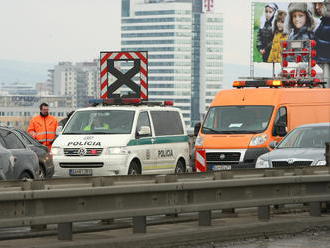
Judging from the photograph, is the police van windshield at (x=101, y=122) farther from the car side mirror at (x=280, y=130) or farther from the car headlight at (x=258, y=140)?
the car side mirror at (x=280, y=130)

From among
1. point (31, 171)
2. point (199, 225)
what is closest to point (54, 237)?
point (199, 225)

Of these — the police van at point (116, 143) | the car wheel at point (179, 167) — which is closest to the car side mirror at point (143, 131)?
the police van at point (116, 143)

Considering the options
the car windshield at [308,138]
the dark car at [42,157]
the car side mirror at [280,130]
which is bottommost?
the dark car at [42,157]

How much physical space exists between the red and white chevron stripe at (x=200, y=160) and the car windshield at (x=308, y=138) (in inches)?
228

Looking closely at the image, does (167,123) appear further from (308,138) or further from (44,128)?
(308,138)

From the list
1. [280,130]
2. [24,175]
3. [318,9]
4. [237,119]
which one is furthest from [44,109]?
[318,9]

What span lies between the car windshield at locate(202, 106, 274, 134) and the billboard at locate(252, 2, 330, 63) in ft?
185

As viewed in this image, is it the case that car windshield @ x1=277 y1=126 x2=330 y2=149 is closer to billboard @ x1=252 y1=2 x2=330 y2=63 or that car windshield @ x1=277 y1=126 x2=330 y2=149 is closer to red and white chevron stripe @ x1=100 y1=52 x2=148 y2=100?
red and white chevron stripe @ x1=100 y1=52 x2=148 y2=100

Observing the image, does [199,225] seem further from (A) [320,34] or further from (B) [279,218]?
(A) [320,34]

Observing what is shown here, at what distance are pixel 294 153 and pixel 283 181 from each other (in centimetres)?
425

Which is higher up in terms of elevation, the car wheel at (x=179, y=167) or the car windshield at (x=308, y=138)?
the car windshield at (x=308, y=138)

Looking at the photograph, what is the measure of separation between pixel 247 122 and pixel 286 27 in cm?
6034

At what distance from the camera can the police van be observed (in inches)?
883

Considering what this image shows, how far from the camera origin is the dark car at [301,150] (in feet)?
59.3
